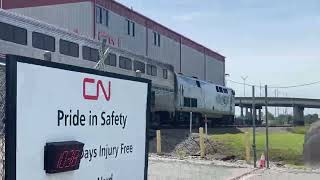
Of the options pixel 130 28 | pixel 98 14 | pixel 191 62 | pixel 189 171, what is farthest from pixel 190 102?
pixel 191 62

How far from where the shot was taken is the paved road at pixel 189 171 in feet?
41.0

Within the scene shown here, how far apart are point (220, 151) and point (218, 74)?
52470mm

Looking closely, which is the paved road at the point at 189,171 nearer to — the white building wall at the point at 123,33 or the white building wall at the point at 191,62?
the white building wall at the point at 123,33

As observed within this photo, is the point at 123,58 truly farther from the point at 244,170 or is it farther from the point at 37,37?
the point at 244,170

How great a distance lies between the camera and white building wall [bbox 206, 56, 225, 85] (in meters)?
68.2

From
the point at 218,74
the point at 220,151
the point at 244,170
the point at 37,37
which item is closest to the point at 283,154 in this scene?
the point at 220,151

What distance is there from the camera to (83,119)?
3.99 meters

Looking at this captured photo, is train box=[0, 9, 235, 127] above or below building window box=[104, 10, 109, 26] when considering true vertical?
below

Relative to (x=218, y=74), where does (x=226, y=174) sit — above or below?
below

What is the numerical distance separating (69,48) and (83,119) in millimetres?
16260

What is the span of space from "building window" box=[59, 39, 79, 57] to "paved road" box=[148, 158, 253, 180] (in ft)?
19.9

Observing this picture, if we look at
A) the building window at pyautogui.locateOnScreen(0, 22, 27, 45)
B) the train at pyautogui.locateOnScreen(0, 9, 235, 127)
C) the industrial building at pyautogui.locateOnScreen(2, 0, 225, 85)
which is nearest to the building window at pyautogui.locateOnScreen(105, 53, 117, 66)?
the train at pyautogui.locateOnScreen(0, 9, 235, 127)

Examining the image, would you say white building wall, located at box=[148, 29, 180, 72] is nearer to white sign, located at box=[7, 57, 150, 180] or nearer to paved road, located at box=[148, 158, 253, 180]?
paved road, located at box=[148, 158, 253, 180]

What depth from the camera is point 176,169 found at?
13.7 meters
